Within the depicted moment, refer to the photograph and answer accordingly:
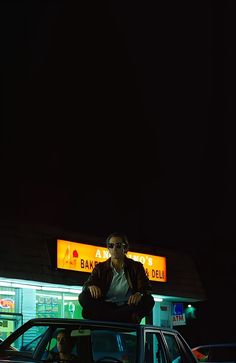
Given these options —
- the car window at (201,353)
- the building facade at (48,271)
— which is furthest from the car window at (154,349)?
the car window at (201,353)

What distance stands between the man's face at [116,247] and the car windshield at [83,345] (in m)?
0.79

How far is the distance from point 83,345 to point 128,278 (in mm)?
814

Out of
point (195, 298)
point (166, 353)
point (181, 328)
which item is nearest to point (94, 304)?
point (166, 353)

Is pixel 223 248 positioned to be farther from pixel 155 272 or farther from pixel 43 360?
pixel 43 360

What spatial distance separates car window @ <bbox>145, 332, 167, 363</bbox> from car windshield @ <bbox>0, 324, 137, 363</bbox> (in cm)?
15

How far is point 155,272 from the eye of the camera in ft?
60.2

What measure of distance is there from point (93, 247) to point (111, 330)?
36.2ft

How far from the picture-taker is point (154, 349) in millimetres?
5379

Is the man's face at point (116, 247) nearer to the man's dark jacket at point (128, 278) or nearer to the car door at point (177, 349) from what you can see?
the man's dark jacket at point (128, 278)

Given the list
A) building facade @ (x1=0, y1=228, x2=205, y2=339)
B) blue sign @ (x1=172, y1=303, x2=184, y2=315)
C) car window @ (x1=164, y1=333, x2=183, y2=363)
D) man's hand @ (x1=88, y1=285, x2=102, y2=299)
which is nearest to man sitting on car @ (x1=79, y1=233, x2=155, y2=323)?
man's hand @ (x1=88, y1=285, x2=102, y2=299)

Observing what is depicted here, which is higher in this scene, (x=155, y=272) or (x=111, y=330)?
(x=155, y=272)

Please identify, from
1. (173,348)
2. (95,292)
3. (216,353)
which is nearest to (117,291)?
(95,292)

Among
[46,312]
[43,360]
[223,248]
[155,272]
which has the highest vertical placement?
[223,248]

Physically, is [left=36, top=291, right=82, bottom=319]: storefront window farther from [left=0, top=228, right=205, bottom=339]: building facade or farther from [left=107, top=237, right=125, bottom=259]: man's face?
[left=107, top=237, right=125, bottom=259]: man's face
